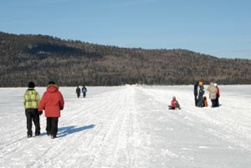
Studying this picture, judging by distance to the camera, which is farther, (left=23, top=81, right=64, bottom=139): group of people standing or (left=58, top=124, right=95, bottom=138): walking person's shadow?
(left=58, top=124, right=95, bottom=138): walking person's shadow

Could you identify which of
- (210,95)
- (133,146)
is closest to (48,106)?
(133,146)

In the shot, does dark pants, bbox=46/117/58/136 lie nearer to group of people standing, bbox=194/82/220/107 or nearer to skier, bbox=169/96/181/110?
skier, bbox=169/96/181/110

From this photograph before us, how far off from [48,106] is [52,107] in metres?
0.12

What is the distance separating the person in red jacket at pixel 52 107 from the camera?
38.8 ft

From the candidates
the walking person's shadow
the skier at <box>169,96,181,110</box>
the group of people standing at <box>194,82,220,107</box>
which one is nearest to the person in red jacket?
the walking person's shadow

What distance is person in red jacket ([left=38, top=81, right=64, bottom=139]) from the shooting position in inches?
465

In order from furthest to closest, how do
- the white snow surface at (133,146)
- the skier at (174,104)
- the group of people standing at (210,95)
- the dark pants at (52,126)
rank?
the group of people standing at (210,95) < the skier at (174,104) < the dark pants at (52,126) < the white snow surface at (133,146)

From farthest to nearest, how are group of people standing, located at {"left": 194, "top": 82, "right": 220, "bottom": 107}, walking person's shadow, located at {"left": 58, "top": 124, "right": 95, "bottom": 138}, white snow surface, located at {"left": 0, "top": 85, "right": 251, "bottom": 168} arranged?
group of people standing, located at {"left": 194, "top": 82, "right": 220, "bottom": 107} < walking person's shadow, located at {"left": 58, "top": 124, "right": 95, "bottom": 138} < white snow surface, located at {"left": 0, "top": 85, "right": 251, "bottom": 168}

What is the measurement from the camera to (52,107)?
39.0 ft

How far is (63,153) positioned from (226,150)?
3463 mm

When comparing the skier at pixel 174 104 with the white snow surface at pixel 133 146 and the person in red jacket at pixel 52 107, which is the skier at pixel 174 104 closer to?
the white snow surface at pixel 133 146

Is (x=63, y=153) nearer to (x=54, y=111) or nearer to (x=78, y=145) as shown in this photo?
(x=78, y=145)

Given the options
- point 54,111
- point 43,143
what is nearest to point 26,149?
point 43,143

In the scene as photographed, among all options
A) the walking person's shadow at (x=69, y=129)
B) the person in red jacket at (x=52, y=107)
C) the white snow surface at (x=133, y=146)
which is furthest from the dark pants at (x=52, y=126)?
the walking person's shadow at (x=69, y=129)
